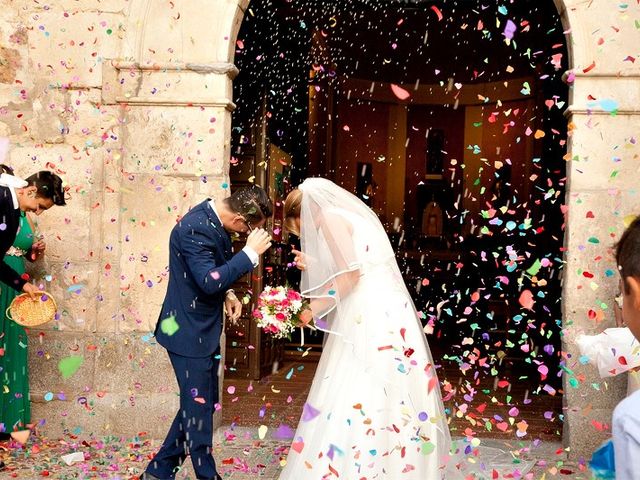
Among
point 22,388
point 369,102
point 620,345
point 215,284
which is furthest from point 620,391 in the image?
point 369,102

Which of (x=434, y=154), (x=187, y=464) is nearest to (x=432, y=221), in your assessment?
(x=434, y=154)

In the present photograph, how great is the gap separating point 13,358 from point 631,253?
441cm

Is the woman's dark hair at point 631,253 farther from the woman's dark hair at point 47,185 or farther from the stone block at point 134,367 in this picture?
the stone block at point 134,367

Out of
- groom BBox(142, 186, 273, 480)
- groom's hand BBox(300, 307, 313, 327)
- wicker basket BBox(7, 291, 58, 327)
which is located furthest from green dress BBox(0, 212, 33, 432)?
groom's hand BBox(300, 307, 313, 327)

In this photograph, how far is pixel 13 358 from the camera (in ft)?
16.1

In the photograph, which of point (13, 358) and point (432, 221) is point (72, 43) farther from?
point (432, 221)

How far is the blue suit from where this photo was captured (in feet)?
12.3

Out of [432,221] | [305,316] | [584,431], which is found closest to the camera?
[305,316]

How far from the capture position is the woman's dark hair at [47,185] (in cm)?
432

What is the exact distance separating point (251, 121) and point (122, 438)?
317 centimetres

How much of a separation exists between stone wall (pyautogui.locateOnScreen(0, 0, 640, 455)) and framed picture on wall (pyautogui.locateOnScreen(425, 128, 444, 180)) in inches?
318

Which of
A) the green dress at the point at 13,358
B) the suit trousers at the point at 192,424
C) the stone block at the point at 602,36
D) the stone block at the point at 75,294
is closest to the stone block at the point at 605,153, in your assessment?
the stone block at the point at 602,36

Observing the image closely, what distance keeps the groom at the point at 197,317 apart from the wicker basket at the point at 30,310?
3.01ft

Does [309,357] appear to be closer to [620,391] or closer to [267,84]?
[267,84]
